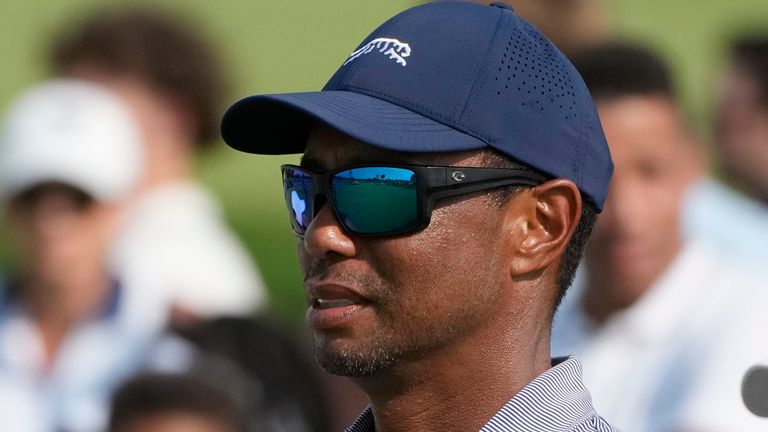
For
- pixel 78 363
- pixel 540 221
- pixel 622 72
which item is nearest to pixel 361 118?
pixel 540 221

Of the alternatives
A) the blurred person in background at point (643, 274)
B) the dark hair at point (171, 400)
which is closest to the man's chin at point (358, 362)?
the blurred person in background at point (643, 274)

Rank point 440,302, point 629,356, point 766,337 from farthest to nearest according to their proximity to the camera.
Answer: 1. point 629,356
2. point 766,337
3. point 440,302

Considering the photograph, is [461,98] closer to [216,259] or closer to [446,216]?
[446,216]

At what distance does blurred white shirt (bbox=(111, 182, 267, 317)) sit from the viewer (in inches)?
214

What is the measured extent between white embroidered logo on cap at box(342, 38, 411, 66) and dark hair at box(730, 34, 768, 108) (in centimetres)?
331

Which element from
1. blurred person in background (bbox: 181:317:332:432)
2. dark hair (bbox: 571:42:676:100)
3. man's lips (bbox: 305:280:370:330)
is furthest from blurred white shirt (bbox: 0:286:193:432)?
man's lips (bbox: 305:280:370:330)

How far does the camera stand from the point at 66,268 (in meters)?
5.43

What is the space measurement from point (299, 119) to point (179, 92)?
3658 mm

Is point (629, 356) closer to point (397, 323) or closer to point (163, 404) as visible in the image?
point (163, 404)

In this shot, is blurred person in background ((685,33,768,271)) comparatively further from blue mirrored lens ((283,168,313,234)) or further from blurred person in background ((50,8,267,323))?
blue mirrored lens ((283,168,313,234))

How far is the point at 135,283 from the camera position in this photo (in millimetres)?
5422

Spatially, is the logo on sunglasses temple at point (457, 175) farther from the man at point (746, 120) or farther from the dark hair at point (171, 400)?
the man at point (746, 120)

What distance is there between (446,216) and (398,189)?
0.09 metres

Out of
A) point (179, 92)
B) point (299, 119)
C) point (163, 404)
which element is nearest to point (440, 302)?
point (299, 119)
